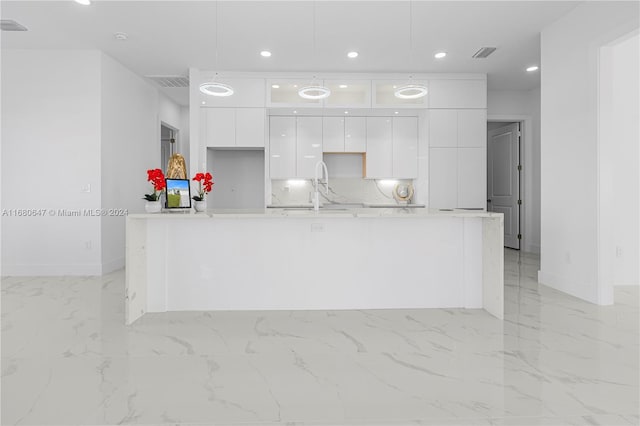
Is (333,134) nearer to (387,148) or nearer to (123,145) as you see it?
(387,148)

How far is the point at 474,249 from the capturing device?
139 inches

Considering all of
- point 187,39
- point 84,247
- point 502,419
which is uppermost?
point 187,39

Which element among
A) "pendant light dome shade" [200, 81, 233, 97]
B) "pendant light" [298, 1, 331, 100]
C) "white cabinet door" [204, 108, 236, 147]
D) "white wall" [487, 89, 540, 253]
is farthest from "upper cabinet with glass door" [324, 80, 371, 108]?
"white wall" [487, 89, 540, 253]

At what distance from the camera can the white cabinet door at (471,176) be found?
241 inches

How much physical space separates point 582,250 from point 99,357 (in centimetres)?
444

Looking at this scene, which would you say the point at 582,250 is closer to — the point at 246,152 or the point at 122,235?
the point at 246,152

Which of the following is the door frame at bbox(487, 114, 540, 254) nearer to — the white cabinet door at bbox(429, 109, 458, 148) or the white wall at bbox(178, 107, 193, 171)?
the white cabinet door at bbox(429, 109, 458, 148)

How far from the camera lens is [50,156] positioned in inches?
203

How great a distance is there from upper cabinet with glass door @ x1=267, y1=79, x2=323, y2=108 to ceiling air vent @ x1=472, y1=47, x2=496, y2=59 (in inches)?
88.3

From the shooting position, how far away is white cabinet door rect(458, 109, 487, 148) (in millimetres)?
6082

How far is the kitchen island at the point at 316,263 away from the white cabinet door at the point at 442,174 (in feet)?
8.73

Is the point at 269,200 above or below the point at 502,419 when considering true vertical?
above

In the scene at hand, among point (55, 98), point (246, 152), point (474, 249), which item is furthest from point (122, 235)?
point (474, 249)

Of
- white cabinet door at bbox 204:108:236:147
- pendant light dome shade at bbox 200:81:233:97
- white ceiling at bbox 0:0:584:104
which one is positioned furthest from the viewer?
white cabinet door at bbox 204:108:236:147
